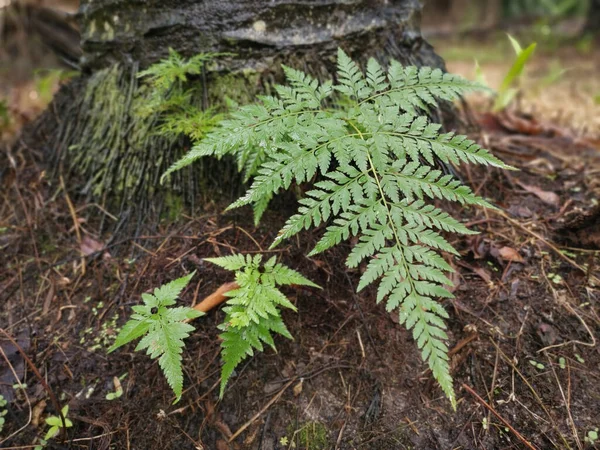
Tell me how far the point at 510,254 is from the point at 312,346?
109 cm

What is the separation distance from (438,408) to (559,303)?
769mm

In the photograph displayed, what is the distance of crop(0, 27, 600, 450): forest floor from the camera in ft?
5.33

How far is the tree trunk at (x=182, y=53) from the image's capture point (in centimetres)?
213

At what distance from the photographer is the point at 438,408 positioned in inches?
65.6

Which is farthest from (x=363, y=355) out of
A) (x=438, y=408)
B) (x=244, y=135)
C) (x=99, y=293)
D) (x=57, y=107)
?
(x=57, y=107)

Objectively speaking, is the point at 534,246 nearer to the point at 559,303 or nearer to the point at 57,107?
the point at 559,303

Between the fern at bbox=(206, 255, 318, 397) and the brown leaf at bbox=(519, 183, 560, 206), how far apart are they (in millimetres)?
1565

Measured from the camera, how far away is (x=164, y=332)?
5.15 ft

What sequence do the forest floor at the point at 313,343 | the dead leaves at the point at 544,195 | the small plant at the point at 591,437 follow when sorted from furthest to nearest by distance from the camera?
the dead leaves at the point at 544,195 → the forest floor at the point at 313,343 → the small plant at the point at 591,437

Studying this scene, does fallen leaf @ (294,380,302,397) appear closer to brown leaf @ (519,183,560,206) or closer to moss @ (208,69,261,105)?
moss @ (208,69,261,105)

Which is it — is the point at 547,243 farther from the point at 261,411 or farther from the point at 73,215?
the point at 73,215

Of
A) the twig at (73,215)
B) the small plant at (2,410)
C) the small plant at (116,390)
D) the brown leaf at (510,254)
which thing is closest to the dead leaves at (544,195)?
the brown leaf at (510,254)

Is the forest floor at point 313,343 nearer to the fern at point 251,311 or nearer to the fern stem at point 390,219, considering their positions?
the fern at point 251,311

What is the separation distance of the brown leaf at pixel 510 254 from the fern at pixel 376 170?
66 cm
